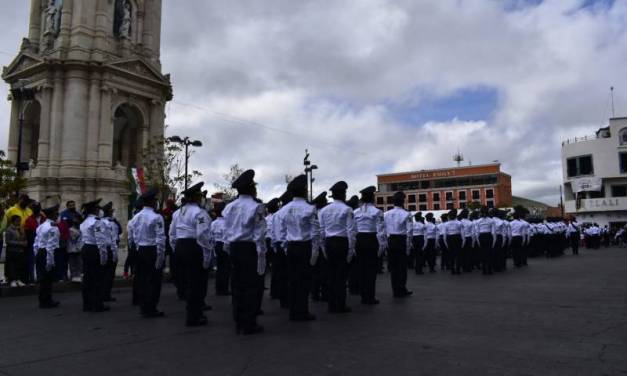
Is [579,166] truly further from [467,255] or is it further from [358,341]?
[358,341]

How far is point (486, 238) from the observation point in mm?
15141

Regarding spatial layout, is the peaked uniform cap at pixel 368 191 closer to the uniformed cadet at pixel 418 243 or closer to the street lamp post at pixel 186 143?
the uniformed cadet at pixel 418 243

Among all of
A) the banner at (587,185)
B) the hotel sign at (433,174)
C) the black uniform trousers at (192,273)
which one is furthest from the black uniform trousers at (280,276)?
the hotel sign at (433,174)

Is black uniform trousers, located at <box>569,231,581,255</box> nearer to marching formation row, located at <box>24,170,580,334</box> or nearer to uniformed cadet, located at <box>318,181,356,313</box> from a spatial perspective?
marching formation row, located at <box>24,170,580,334</box>

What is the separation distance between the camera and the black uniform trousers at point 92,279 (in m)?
8.95

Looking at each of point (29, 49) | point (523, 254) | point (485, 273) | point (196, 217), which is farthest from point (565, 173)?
point (196, 217)

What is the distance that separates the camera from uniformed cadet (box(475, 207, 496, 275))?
14992 millimetres

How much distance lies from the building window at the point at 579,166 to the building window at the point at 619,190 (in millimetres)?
3575

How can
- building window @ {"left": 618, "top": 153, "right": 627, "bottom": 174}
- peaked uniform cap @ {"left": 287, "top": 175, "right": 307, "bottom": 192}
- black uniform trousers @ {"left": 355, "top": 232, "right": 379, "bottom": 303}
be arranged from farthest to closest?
building window @ {"left": 618, "top": 153, "right": 627, "bottom": 174}, black uniform trousers @ {"left": 355, "top": 232, "right": 379, "bottom": 303}, peaked uniform cap @ {"left": 287, "top": 175, "right": 307, "bottom": 192}

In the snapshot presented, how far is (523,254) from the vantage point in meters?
18.4

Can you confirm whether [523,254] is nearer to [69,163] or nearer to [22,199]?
[22,199]

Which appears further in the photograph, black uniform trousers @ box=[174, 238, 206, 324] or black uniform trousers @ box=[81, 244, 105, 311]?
black uniform trousers @ box=[81, 244, 105, 311]

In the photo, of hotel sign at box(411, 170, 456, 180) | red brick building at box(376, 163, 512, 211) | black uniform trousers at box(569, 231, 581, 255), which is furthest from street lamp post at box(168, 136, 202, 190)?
hotel sign at box(411, 170, 456, 180)

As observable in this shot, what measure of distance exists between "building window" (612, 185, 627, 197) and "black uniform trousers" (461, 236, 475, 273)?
55.8m
